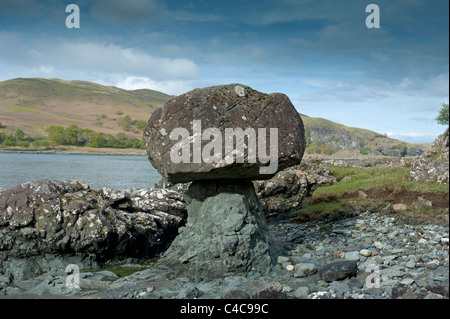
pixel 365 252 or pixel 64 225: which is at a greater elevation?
Result: pixel 64 225

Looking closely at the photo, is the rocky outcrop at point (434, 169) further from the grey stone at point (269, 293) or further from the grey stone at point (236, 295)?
the grey stone at point (236, 295)

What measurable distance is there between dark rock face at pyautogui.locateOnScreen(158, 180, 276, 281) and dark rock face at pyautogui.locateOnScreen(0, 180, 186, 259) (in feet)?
7.39

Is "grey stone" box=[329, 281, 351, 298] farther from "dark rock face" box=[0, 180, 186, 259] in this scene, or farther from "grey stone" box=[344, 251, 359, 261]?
"dark rock face" box=[0, 180, 186, 259]

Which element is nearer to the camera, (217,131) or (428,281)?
(428,281)

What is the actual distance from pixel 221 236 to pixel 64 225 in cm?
564

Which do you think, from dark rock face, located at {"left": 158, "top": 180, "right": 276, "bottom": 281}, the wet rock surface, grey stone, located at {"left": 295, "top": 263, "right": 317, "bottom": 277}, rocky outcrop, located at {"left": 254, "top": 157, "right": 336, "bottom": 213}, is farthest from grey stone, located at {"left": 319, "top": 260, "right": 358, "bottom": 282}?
rocky outcrop, located at {"left": 254, "top": 157, "right": 336, "bottom": 213}

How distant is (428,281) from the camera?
814cm

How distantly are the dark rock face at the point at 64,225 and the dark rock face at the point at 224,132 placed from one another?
142 inches

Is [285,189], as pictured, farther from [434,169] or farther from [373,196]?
[434,169]

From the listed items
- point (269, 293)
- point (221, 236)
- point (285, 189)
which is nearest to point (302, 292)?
point (269, 293)

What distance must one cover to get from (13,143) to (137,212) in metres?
129

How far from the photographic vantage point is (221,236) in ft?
35.0
